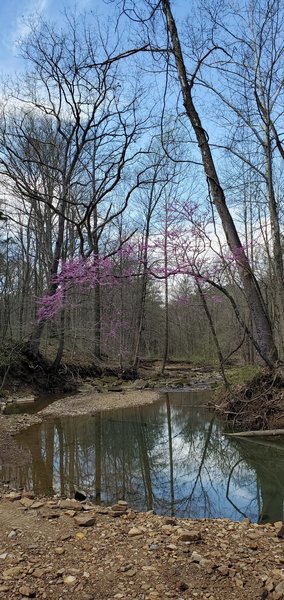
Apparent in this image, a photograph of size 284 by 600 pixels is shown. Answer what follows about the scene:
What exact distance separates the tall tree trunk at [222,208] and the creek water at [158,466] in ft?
7.21

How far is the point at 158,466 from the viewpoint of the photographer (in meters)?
7.98

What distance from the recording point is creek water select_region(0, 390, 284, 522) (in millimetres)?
5938

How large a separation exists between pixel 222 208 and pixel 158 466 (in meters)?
4.97

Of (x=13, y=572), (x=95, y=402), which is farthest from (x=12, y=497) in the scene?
(x=95, y=402)

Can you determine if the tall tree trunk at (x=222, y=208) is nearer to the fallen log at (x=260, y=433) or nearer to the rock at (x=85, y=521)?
the fallen log at (x=260, y=433)

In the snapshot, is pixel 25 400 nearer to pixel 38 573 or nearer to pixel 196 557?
pixel 38 573

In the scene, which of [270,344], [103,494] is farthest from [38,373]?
[103,494]

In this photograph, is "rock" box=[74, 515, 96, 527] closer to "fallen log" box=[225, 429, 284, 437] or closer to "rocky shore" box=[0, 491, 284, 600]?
"rocky shore" box=[0, 491, 284, 600]

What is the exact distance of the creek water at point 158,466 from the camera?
19.5 feet

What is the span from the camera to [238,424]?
10422 millimetres

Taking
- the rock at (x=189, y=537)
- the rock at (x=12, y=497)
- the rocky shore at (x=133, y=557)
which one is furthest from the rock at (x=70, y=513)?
the rock at (x=189, y=537)

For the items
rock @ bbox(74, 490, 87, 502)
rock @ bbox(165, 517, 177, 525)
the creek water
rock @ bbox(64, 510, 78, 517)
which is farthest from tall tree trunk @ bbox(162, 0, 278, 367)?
rock @ bbox(64, 510, 78, 517)

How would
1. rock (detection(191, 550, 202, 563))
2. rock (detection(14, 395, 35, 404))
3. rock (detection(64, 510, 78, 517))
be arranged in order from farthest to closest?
1. rock (detection(14, 395, 35, 404))
2. rock (detection(64, 510, 78, 517))
3. rock (detection(191, 550, 202, 563))

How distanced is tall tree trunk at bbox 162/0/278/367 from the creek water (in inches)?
86.6
